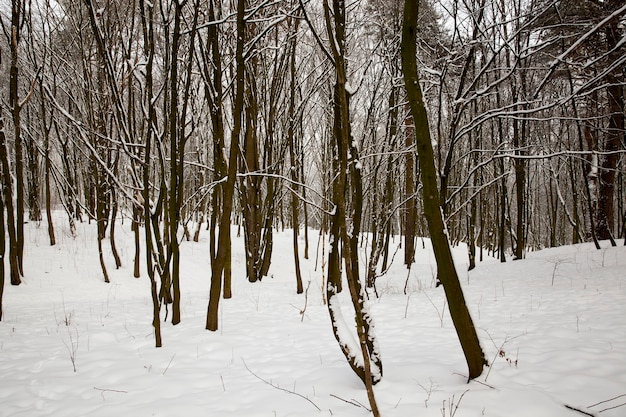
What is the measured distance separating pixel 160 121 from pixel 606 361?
11.1 m

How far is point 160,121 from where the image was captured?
10320 mm

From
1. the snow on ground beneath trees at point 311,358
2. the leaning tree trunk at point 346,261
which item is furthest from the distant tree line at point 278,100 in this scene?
the snow on ground beneath trees at point 311,358

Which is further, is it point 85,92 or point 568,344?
point 85,92

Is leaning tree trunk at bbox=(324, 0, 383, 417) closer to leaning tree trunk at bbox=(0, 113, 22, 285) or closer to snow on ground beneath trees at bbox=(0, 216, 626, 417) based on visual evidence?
snow on ground beneath trees at bbox=(0, 216, 626, 417)

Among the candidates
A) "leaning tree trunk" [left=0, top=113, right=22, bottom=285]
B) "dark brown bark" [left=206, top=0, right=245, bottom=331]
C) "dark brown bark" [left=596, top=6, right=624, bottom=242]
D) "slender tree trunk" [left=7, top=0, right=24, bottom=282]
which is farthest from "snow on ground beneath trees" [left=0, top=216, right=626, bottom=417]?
"dark brown bark" [left=596, top=6, right=624, bottom=242]

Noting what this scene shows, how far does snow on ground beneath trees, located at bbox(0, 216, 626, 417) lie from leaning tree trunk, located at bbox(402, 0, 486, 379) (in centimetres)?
21

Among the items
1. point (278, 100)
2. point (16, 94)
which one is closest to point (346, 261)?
point (16, 94)

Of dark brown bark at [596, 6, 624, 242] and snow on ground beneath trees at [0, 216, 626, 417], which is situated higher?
dark brown bark at [596, 6, 624, 242]

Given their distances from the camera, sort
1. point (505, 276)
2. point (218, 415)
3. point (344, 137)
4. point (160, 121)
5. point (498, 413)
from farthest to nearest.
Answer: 1. point (160, 121)
2. point (505, 276)
3. point (344, 137)
4. point (218, 415)
5. point (498, 413)

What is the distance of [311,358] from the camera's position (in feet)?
9.36

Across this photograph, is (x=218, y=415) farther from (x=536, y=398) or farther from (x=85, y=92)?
(x=85, y=92)

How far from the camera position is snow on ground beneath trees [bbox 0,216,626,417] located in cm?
195

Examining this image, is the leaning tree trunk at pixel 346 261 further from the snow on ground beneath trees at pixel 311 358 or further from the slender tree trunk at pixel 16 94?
the slender tree trunk at pixel 16 94

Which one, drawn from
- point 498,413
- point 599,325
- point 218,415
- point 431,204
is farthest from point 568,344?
point 218,415
